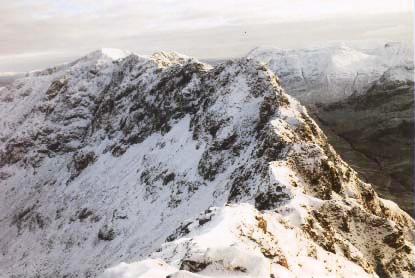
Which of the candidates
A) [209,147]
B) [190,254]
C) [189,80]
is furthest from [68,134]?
[190,254]

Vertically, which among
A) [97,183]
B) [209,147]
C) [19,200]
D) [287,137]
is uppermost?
[287,137]

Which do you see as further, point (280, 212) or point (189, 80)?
point (189, 80)

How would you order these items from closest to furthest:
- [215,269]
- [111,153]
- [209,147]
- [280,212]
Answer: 1. [215,269]
2. [280,212]
3. [209,147]
4. [111,153]

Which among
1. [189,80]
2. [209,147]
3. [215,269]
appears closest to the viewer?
[215,269]

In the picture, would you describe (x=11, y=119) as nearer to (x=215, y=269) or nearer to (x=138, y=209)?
(x=138, y=209)

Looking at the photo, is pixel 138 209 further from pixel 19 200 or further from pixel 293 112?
pixel 19 200

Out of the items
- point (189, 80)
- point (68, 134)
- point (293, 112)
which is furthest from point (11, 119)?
point (293, 112)

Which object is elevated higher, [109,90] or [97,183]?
[109,90]
